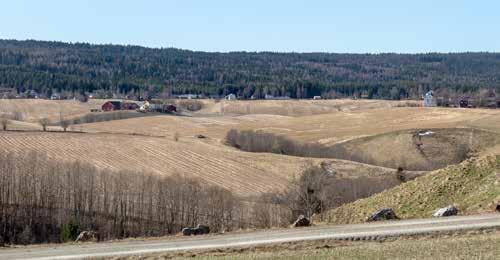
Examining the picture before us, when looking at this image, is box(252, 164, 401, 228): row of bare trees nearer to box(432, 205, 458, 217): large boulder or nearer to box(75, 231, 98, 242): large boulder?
box(432, 205, 458, 217): large boulder

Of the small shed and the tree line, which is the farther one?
the small shed

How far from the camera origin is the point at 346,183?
7606 cm

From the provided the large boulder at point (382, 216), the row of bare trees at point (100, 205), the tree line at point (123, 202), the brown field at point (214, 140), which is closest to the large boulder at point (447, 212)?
the large boulder at point (382, 216)

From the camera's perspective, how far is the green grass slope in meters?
32.5

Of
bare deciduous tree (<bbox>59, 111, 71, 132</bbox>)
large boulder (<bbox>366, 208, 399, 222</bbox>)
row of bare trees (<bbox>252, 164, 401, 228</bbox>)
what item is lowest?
bare deciduous tree (<bbox>59, 111, 71, 132</bbox>)

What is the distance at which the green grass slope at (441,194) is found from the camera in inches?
1281

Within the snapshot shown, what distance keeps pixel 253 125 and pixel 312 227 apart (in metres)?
122

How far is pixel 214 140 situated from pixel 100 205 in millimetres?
48992

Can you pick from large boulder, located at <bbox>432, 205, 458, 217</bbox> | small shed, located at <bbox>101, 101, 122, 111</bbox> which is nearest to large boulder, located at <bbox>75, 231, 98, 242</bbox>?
large boulder, located at <bbox>432, 205, 458, 217</bbox>

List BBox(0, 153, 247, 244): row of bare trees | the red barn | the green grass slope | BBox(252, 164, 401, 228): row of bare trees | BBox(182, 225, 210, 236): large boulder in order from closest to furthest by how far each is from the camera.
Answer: BBox(182, 225, 210, 236): large boulder → the green grass slope → BBox(252, 164, 401, 228): row of bare trees → BBox(0, 153, 247, 244): row of bare trees → the red barn

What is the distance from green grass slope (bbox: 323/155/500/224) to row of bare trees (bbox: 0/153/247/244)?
2335cm

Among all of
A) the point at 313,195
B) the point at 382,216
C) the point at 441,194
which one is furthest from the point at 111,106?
the point at 382,216

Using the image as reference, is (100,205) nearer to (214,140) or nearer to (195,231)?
(195,231)

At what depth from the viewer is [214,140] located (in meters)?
119
